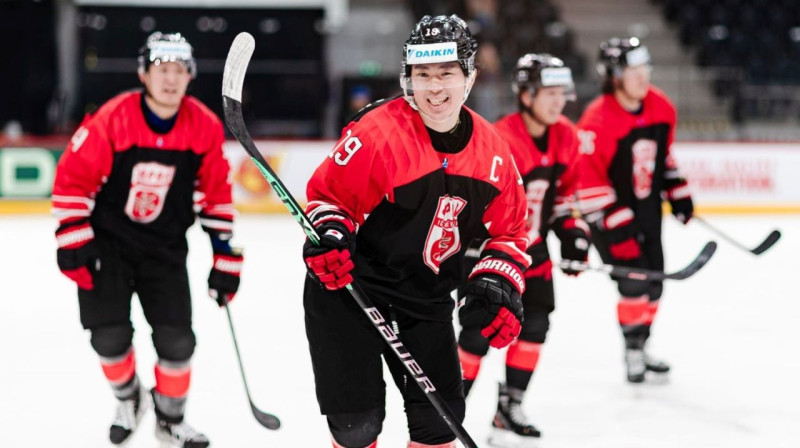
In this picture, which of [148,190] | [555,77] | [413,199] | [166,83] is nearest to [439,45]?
[413,199]

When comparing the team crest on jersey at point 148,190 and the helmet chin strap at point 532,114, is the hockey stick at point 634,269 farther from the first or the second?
the team crest on jersey at point 148,190

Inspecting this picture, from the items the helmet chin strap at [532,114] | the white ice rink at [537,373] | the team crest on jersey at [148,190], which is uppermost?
the helmet chin strap at [532,114]

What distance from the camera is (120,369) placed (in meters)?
2.94

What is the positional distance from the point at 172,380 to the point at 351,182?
122cm

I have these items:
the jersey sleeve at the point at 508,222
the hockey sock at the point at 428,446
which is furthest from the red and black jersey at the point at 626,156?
the hockey sock at the point at 428,446

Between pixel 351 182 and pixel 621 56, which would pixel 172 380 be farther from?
pixel 621 56

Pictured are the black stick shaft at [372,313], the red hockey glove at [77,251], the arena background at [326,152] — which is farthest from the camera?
the arena background at [326,152]

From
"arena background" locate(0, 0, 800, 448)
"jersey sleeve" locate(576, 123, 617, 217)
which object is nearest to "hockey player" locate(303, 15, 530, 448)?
"arena background" locate(0, 0, 800, 448)

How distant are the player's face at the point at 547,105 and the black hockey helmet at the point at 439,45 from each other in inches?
45.1

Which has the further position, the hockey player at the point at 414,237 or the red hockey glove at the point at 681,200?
the red hockey glove at the point at 681,200

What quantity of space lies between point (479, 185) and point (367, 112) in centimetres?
30

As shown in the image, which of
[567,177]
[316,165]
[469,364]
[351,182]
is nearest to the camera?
[351,182]

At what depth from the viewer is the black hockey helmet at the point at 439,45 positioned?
2.03 metres

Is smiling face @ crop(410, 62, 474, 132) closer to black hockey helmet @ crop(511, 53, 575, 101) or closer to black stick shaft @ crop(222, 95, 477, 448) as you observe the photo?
black stick shaft @ crop(222, 95, 477, 448)
